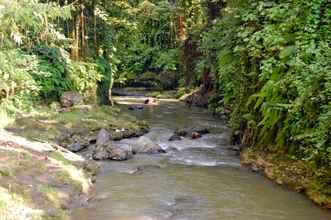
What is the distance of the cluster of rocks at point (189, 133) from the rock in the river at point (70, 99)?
14.5 ft

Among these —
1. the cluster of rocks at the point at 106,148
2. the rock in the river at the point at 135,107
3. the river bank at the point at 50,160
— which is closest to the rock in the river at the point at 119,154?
the cluster of rocks at the point at 106,148

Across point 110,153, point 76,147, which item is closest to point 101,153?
point 110,153

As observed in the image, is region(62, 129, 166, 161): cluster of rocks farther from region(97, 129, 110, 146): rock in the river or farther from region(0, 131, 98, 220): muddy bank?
region(0, 131, 98, 220): muddy bank

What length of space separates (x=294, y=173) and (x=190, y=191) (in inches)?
95.8

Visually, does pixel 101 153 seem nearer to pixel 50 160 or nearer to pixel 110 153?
pixel 110 153

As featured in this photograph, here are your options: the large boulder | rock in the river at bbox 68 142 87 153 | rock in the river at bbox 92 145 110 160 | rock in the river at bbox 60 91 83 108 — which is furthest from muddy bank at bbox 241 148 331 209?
rock in the river at bbox 60 91 83 108

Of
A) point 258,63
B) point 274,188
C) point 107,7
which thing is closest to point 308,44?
point 258,63

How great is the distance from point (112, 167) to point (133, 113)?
10.2 metres

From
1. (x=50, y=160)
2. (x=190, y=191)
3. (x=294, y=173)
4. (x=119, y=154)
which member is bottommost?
(x=190, y=191)

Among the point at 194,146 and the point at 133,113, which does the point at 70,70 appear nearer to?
the point at 133,113

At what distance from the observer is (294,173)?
34.0ft

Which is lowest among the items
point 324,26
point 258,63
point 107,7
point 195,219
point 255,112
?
point 195,219

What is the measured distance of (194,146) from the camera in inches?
564

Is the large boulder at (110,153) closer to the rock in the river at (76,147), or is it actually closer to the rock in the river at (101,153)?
the rock in the river at (101,153)
